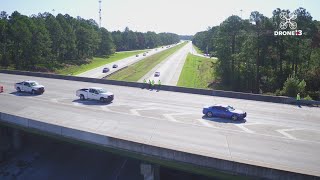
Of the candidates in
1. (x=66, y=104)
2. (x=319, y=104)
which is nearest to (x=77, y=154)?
(x=66, y=104)

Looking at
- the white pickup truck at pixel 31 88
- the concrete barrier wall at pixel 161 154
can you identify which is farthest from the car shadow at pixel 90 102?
the concrete barrier wall at pixel 161 154

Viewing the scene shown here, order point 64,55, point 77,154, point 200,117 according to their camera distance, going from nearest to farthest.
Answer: point 200,117 < point 77,154 < point 64,55

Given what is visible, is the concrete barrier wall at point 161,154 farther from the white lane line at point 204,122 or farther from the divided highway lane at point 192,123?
the white lane line at point 204,122

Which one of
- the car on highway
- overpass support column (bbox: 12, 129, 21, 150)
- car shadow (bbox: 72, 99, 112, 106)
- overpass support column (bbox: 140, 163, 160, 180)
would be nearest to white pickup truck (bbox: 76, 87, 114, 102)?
car shadow (bbox: 72, 99, 112, 106)

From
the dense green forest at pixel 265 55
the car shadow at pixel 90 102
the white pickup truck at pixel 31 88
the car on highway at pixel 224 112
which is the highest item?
the dense green forest at pixel 265 55

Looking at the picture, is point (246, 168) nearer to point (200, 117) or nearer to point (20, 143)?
point (200, 117)

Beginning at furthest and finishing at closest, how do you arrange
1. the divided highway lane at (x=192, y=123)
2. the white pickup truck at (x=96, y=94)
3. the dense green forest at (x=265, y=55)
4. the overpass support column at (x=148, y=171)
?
the dense green forest at (x=265, y=55) → the white pickup truck at (x=96, y=94) → the overpass support column at (x=148, y=171) → the divided highway lane at (x=192, y=123)

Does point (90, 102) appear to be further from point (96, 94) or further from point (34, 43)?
point (34, 43)
